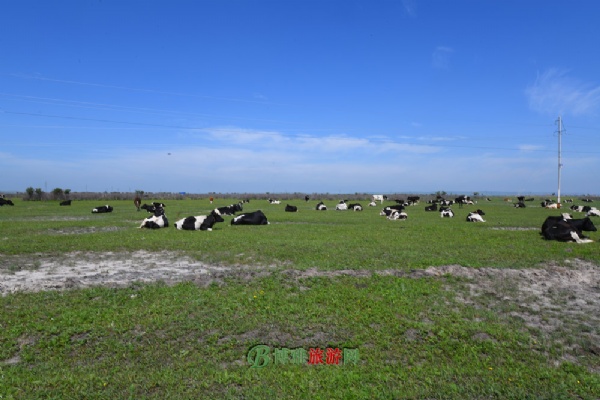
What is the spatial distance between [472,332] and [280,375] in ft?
9.77

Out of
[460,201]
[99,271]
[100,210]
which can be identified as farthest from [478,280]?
[460,201]

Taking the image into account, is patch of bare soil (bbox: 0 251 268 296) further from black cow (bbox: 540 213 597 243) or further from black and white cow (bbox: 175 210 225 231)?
black cow (bbox: 540 213 597 243)

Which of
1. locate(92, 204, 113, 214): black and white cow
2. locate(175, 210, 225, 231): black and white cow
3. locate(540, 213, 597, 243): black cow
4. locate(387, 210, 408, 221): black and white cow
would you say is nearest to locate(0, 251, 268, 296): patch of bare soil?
locate(175, 210, 225, 231): black and white cow

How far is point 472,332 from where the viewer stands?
5.60 metres

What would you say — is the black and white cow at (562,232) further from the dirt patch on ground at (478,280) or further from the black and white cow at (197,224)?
the black and white cow at (197,224)

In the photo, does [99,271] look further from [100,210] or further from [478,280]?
[100,210]

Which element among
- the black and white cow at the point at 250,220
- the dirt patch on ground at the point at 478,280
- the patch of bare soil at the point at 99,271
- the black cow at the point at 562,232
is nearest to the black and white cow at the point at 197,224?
the black and white cow at the point at 250,220

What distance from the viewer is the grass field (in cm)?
427

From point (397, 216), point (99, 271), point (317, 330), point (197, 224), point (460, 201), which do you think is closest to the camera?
point (317, 330)

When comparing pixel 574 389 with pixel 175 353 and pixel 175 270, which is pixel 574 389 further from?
pixel 175 270

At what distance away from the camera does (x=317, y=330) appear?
5648 millimetres

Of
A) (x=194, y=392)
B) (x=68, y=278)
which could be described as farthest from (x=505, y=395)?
(x=68, y=278)

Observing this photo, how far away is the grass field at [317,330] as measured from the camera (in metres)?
4.27

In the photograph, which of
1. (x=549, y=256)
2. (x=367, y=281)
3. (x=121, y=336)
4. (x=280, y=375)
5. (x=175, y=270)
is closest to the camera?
(x=280, y=375)
